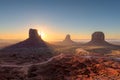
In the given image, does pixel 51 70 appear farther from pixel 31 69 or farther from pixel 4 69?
pixel 4 69

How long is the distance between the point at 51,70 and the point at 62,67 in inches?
99.8

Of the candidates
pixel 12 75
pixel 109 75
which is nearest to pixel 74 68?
pixel 109 75

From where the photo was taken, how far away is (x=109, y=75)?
1592 inches

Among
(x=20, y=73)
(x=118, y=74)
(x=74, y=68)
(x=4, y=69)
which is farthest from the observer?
(x=4, y=69)

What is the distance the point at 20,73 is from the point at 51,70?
7480mm

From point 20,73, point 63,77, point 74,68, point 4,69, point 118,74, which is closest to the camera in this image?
point 118,74

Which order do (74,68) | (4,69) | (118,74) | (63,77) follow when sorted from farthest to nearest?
1. (4,69)
2. (74,68)
3. (63,77)
4. (118,74)

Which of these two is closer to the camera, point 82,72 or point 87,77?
point 87,77

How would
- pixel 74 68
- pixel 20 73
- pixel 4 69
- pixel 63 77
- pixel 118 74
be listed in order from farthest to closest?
pixel 4 69 → pixel 20 73 → pixel 74 68 → pixel 63 77 → pixel 118 74

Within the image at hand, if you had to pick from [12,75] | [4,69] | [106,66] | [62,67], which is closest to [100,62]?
[106,66]

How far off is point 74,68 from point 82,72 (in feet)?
12.6

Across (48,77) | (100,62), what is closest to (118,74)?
(100,62)

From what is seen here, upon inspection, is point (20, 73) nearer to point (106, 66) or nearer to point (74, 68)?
point (74, 68)

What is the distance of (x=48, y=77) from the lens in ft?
150
